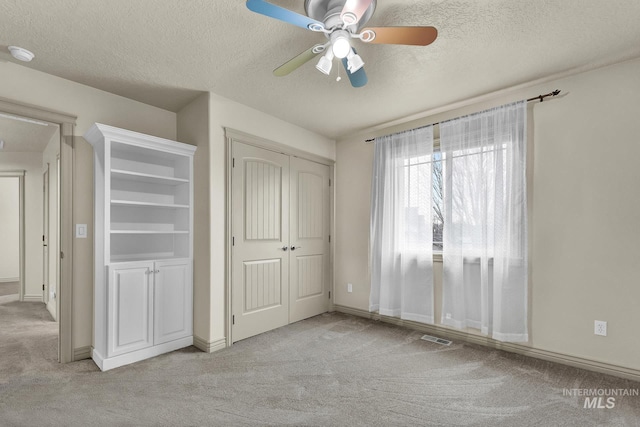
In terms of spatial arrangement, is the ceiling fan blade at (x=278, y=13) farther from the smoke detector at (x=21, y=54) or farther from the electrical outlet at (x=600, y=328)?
the electrical outlet at (x=600, y=328)

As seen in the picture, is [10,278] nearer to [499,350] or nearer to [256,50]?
[256,50]

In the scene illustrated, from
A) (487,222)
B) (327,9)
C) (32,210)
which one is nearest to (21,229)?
(32,210)

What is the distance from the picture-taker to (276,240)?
377 centimetres

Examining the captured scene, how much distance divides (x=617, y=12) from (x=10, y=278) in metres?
9.90

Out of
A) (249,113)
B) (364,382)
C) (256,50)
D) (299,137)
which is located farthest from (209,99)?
(364,382)

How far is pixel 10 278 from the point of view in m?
6.59

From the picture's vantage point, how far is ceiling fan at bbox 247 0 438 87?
60.7 inches

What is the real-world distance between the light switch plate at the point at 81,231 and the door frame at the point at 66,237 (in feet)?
0.14

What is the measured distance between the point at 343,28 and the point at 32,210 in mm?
6279

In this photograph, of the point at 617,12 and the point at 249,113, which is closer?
the point at 617,12

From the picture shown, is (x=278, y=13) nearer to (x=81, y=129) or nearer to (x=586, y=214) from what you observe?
(x=81, y=129)

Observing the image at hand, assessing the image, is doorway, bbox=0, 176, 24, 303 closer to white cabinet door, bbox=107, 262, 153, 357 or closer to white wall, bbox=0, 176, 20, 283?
white wall, bbox=0, 176, 20, 283

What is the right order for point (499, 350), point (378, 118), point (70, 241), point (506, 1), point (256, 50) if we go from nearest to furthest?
point (506, 1), point (256, 50), point (70, 241), point (499, 350), point (378, 118)

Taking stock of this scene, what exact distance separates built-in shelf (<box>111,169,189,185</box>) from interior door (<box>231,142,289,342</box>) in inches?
22.6
